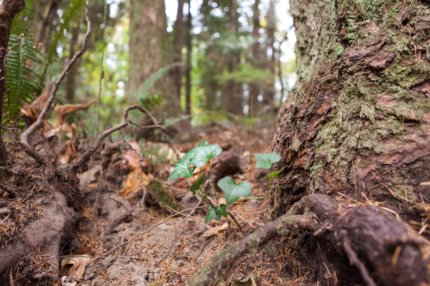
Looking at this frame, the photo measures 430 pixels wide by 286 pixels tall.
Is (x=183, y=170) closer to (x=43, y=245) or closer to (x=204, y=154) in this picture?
(x=204, y=154)

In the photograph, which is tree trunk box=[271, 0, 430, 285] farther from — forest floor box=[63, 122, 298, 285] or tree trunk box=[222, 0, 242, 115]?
tree trunk box=[222, 0, 242, 115]

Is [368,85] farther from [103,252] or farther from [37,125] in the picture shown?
[37,125]

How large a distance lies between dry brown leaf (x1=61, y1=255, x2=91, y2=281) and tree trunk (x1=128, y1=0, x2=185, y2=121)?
328 centimetres

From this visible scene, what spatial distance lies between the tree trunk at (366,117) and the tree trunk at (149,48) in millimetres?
3356

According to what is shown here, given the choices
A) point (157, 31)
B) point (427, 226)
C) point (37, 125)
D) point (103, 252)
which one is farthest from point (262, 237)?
point (157, 31)

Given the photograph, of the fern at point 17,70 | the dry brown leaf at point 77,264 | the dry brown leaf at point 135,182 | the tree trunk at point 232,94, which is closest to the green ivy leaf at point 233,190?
the dry brown leaf at point 77,264

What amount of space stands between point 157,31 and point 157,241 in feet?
12.6

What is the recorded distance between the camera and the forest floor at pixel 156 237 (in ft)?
5.92

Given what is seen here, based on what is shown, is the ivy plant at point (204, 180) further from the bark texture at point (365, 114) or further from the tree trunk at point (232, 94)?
the tree trunk at point (232, 94)

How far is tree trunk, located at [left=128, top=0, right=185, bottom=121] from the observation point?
203 inches

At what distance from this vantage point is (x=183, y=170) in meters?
1.94

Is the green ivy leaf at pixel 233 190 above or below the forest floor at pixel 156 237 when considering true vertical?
above

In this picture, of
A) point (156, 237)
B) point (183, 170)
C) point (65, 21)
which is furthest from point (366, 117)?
point (65, 21)

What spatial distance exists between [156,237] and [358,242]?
4.71 ft
